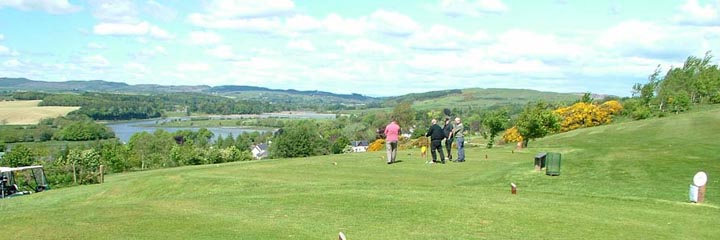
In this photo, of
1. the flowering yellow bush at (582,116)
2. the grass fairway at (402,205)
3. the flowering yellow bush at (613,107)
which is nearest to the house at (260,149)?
the flowering yellow bush at (582,116)

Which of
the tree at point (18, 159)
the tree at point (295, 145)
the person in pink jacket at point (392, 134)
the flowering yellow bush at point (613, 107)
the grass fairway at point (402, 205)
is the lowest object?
the tree at point (18, 159)

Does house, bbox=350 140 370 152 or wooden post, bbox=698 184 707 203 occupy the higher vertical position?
wooden post, bbox=698 184 707 203

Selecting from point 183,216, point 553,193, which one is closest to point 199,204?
point 183,216

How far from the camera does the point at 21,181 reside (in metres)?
33.0

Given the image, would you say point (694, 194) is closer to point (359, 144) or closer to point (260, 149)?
point (359, 144)

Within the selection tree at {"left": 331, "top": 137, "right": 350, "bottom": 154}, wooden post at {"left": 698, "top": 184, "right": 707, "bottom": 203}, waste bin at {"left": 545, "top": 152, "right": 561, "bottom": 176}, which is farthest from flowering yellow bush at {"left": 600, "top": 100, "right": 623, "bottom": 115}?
wooden post at {"left": 698, "top": 184, "right": 707, "bottom": 203}

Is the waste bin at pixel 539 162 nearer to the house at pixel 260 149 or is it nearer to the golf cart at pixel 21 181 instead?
the golf cart at pixel 21 181

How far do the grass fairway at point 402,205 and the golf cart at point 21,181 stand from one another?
7.38 ft

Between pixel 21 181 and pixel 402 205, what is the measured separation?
25.5 metres

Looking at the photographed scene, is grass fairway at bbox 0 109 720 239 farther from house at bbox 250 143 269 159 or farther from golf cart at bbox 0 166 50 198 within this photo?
house at bbox 250 143 269 159

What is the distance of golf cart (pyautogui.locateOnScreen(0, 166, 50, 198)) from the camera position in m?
28.2

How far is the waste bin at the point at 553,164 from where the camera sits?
2444 cm

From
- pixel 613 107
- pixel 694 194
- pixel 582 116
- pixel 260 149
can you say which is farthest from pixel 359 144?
pixel 694 194

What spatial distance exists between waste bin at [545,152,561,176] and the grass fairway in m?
0.42
